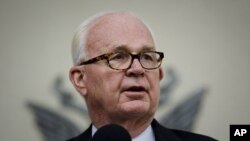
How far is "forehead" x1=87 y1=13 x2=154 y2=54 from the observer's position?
110cm

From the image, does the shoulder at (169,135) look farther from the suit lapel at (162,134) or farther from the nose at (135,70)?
the nose at (135,70)

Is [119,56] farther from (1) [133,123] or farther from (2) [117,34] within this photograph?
(1) [133,123]

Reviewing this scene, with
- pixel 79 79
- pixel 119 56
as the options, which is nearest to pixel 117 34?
pixel 119 56

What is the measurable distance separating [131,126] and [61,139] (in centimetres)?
89

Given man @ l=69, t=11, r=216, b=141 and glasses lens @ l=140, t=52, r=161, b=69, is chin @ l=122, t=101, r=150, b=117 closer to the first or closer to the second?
man @ l=69, t=11, r=216, b=141

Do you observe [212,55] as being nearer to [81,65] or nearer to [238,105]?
[238,105]

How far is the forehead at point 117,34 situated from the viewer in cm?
110

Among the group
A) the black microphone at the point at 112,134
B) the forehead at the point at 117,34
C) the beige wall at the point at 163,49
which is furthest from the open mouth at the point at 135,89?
the beige wall at the point at 163,49

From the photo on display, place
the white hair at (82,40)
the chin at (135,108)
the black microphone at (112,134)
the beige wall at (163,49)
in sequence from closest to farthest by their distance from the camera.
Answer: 1. the black microphone at (112,134)
2. the chin at (135,108)
3. the white hair at (82,40)
4. the beige wall at (163,49)

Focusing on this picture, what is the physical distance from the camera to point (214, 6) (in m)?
2.03

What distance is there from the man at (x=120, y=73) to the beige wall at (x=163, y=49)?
0.77 meters

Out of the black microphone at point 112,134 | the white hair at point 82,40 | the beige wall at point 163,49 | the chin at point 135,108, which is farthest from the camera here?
the beige wall at point 163,49

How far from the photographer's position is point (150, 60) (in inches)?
43.9

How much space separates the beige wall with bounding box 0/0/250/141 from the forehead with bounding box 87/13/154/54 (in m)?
0.81
